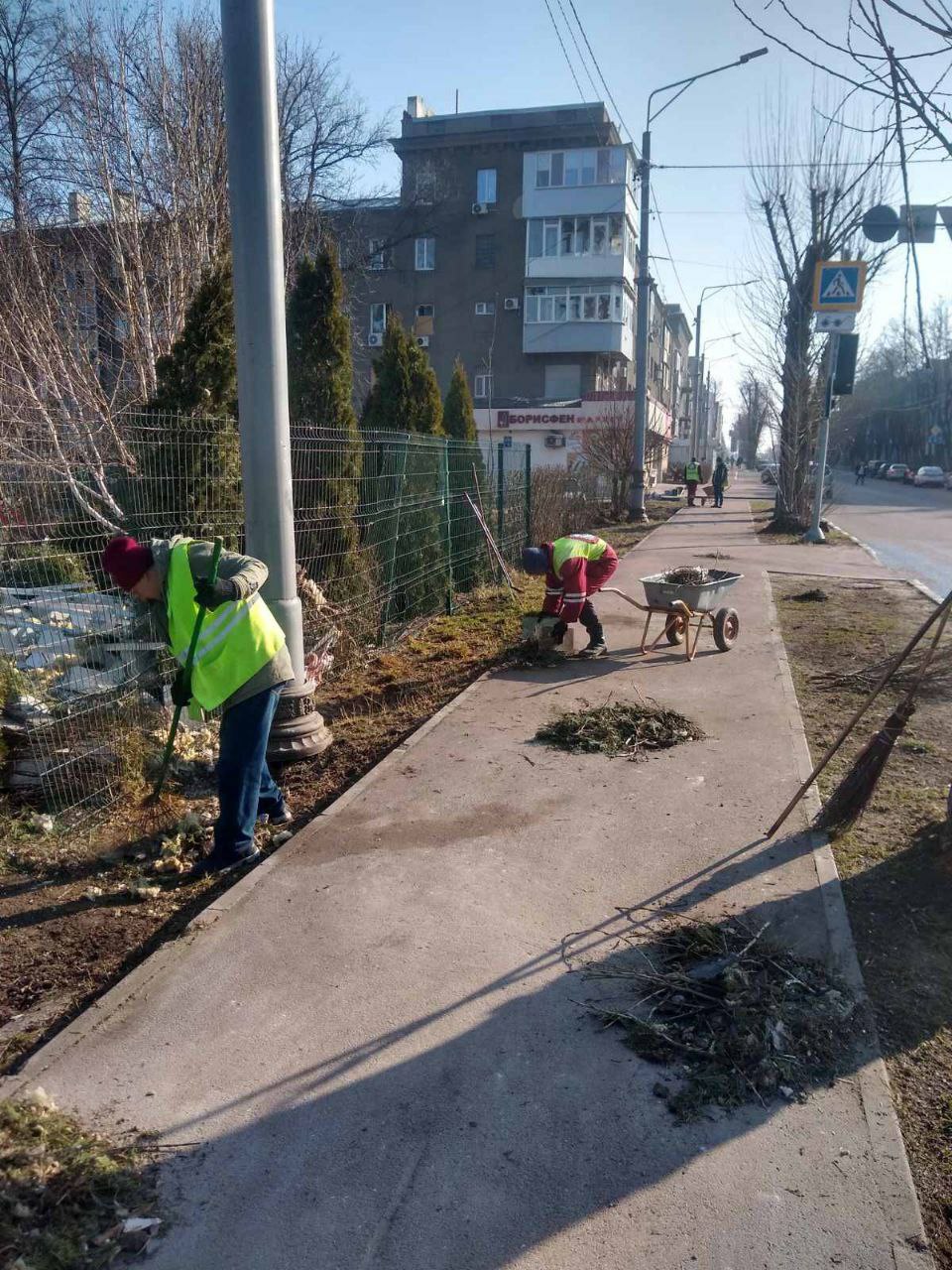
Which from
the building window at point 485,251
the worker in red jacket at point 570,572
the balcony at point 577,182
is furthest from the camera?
the building window at point 485,251

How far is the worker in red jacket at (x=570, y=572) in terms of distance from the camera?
8000 millimetres

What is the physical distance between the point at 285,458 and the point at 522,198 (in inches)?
1576

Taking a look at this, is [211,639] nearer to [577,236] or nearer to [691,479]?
[691,479]

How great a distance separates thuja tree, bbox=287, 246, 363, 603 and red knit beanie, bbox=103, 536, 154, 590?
325 centimetres

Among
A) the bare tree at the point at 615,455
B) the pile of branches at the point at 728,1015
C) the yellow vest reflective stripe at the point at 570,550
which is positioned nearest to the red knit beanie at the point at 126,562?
the pile of branches at the point at 728,1015

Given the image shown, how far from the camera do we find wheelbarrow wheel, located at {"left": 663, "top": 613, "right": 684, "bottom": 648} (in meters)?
8.44

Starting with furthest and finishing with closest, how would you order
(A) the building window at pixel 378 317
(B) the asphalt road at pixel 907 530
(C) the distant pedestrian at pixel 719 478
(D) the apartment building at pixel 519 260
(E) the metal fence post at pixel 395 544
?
1. (A) the building window at pixel 378 317
2. (D) the apartment building at pixel 519 260
3. (C) the distant pedestrian at pixel 719 478
4. (B) the asphalt road at pixel 907 530
5. (E) the metal fence post at pixel 395 544

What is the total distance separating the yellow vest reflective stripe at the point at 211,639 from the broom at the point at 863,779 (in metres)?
2.93

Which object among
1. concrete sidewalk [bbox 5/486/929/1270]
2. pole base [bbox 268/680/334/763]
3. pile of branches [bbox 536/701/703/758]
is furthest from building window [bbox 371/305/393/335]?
concrete sidewalk [bbox 5/486/929/1270]

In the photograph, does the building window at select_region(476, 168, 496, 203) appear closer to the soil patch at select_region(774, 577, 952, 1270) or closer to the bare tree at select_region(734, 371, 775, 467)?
the bare tree at select_region(734, 371, 775, 467)

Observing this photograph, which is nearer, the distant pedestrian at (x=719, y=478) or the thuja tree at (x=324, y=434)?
the thuja tree at (x=324, y=434)

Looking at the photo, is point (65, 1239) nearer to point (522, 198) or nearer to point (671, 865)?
point (671, 865)

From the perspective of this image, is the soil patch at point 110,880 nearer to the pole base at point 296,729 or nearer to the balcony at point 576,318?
the pole base at point 296,729

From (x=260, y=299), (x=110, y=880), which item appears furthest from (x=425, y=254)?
(x=110, y=880)
